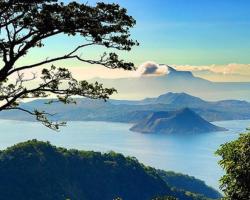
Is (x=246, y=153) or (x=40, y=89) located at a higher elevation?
(x=40, y=89)

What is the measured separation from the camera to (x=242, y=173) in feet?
93.0

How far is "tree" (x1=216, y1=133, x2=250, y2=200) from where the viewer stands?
93.1 feet

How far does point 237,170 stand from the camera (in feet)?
93.2

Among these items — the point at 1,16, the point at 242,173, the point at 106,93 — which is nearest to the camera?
the point at 1,16

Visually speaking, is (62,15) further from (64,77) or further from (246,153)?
(246,153)

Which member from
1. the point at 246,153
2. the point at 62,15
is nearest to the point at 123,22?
the point at 62,15

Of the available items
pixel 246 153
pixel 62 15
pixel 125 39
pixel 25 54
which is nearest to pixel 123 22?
pixel 125 39

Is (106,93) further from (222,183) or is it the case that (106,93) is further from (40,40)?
(222,183)

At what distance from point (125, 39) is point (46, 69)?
3820 millimetres

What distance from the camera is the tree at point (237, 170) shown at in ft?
93.1

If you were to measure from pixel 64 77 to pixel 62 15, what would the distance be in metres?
3.17

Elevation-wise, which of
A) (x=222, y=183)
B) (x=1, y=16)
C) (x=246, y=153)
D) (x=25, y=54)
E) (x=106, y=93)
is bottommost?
(x=222, y=183)

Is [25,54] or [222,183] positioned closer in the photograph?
[25,54]

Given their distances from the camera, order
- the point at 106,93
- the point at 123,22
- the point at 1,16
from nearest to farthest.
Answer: the point at 1,16 → the point at 123,22 → the point at 106,93
